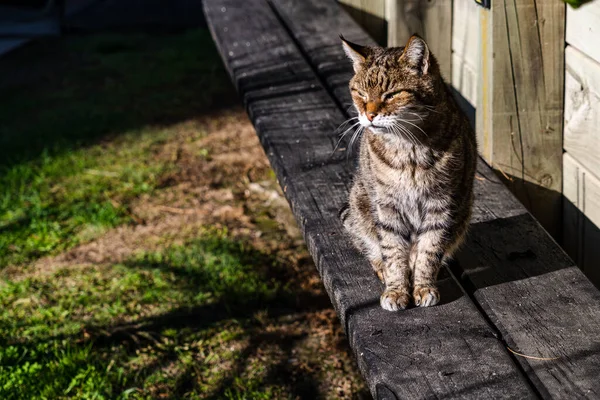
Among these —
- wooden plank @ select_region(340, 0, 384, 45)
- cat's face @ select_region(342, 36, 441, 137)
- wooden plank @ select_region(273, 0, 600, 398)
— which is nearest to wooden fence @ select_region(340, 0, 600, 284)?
wooden plank @ select_region(273, 0, 600, 398)

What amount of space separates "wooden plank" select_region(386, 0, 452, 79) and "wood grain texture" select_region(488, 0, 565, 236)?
1.01 metres

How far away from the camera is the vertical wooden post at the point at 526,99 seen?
2.88 meters

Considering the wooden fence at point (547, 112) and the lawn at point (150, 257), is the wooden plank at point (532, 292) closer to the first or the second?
the wooden fence at point (547, 112)

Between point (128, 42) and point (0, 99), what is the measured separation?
1.59 metres

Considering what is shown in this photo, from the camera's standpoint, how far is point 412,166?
2379 mm

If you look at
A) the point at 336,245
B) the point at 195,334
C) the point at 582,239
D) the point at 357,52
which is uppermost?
the point at 357,52

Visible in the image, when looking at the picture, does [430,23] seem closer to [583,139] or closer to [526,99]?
[526,99]

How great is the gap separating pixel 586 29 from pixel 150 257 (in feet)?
7.78

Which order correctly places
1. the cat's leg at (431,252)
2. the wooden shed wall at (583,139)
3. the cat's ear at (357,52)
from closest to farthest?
the cat's leg at (431,252)
the cat's ear at (357,52)
the wooden shed wall at (583,139)

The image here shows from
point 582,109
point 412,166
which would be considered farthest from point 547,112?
point 412,166

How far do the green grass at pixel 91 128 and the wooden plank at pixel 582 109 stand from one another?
8.34 ft

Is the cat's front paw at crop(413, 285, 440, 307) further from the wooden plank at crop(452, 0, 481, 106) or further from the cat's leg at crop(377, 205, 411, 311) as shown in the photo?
the wooden plank at crop(452, 0, 481, 106)

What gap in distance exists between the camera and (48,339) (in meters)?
3.45

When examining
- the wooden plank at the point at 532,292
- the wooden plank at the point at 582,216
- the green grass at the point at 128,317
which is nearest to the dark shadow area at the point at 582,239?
the wooden plank at the point at 582,216
